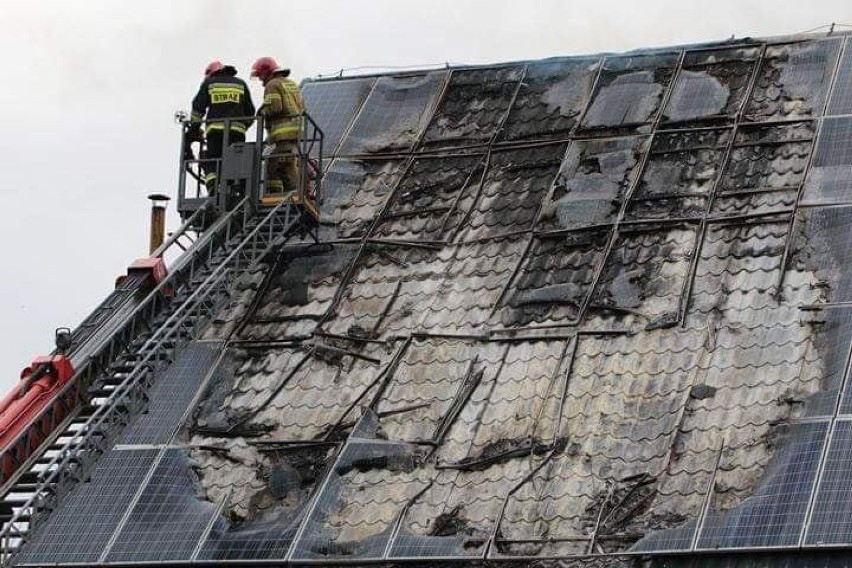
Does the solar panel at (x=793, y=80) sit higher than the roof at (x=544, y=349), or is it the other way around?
the solar panel at (x=793, y=80)

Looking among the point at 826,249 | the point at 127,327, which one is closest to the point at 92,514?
the point at 127,327

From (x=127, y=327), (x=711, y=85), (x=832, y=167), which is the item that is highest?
(x=711, y=85)

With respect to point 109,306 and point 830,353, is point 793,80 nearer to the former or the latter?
point 830,353

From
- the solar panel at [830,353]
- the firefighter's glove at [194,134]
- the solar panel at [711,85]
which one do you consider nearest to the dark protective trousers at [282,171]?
the firefighter's glove at [194,134]

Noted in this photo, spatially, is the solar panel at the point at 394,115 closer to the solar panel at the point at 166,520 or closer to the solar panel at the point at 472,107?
the solar panel at the point at 472,107

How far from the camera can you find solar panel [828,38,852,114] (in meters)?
24.0

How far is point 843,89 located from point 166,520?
9.93 m

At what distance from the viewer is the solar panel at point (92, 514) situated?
21.7 meters

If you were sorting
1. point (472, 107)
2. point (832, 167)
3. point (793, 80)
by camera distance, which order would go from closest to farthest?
point (832, 167), point (793, 80), point (472, 107)

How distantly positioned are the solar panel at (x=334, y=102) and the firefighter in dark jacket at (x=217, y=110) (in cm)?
140

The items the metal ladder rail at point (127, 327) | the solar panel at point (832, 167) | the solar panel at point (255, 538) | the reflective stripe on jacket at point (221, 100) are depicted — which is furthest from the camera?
the reflective stripe on jacket at point (221, 100)

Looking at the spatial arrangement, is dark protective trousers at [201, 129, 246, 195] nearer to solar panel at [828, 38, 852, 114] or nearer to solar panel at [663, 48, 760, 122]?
solar panel at [663, 48, 760, 122]

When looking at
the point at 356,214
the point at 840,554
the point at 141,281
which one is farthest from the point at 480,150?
the point at 840,554

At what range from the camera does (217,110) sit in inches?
1033
